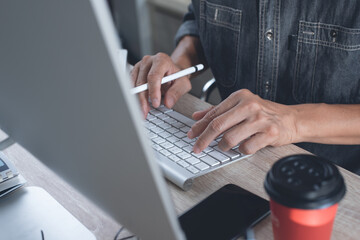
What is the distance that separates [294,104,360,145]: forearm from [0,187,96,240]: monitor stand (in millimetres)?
471

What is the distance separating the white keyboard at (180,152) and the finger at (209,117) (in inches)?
0.7

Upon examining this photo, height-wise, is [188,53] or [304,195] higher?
[304,195]

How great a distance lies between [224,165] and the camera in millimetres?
783

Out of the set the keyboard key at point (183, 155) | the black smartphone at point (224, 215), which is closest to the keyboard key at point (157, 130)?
the keyboard key at point (183, 155)

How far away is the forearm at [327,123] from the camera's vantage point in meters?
0.88

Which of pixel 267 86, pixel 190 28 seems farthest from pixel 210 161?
pixel 190 28

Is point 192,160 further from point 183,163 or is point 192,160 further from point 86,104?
point 86,104

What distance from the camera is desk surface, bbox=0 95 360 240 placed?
2.18ft

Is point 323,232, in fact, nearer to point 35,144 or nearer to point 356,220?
point 356,220

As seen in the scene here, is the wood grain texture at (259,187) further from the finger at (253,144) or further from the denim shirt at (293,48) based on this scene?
the denim shirt at (293,48)

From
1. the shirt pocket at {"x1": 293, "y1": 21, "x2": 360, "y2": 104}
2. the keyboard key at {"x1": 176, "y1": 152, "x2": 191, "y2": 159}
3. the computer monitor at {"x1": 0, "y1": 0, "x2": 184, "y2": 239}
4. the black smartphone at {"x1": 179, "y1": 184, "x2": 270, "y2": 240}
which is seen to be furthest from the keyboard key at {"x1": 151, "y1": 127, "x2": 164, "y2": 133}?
the shirt pocket at {"x1": 293, "y1": 21, "x2": 360, "y2": 104}

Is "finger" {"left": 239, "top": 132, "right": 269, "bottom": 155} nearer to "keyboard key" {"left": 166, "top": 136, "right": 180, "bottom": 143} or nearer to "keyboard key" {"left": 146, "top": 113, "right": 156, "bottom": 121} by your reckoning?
"keyboard key" {"left": 166, "top": 136, "right": 180, "bottom": 143}

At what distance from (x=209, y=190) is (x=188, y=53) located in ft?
2.25

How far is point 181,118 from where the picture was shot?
938 millimetres
